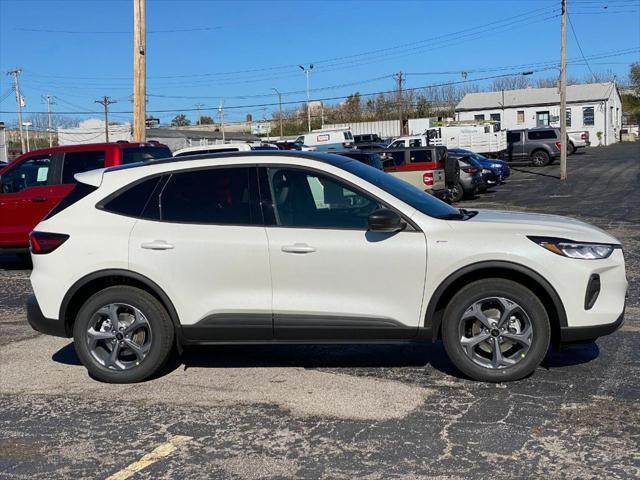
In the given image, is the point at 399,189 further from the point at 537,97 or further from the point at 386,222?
the point at 537,97

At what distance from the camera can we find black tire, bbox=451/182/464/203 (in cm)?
2400

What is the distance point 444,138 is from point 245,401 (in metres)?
41.0

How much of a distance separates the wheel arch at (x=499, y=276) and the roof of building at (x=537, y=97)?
2419 inches

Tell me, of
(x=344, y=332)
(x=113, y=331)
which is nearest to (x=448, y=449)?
(x=344, y=332)

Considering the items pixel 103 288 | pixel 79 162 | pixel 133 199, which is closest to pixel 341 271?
pixel 133 199

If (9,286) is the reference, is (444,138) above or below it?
above

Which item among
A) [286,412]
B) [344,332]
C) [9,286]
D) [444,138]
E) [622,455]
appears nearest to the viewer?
[622,455]

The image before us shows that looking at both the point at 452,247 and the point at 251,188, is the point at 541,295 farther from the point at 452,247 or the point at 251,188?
the point at 251,188

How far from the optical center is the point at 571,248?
5.23 meters

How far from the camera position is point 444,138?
147 feet

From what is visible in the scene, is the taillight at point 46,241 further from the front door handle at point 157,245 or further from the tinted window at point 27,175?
the tinted window at point 27,175

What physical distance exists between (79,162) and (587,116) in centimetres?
5958

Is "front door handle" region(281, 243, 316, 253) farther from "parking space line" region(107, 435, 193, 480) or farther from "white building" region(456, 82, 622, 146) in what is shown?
"white building" region(456, 82, 622, 146)

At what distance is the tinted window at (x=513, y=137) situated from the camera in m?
42.1
